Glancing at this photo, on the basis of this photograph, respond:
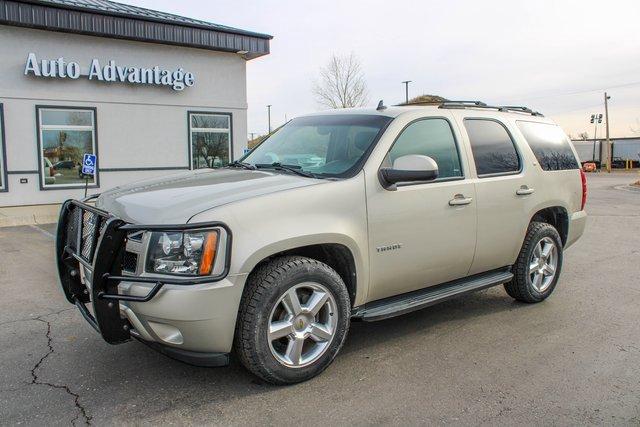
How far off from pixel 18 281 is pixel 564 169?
6320mm

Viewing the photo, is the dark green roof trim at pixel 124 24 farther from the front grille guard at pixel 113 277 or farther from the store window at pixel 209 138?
the front grille guard at pixel 113 277

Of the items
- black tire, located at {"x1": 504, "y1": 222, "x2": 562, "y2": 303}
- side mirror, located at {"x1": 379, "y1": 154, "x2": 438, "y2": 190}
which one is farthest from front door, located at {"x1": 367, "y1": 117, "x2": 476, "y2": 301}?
black tire, located at {"x1": 504, "y1": 222, "x2": 562, "y2": 303}

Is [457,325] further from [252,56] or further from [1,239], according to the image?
[252,56]

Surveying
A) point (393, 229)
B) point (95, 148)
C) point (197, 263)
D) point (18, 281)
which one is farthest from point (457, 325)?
point (95, 148)

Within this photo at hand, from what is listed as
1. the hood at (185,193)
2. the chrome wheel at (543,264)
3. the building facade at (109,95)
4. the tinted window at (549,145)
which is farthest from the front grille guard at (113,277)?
A: the building facade at (109,95)

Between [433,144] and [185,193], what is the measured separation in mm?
2079

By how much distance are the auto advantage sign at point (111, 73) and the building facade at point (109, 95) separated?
22 mm

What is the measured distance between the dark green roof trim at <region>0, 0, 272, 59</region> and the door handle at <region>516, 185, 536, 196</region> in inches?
419

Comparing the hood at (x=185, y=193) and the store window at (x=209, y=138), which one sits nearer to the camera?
the hood at (x=185, y=193)

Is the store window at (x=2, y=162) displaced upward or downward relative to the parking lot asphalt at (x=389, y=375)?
upward

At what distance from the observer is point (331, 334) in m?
3.63

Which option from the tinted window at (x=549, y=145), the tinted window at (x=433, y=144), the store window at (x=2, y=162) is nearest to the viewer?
the tinted window at (x=433, y=144)

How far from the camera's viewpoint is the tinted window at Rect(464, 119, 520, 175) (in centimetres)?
477

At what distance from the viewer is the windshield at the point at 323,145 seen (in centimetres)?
406
